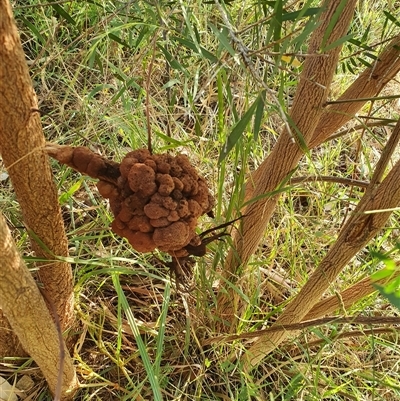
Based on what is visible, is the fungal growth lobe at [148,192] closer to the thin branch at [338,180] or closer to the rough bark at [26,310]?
the rough bark at [26,310]

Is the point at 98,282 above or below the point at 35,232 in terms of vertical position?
below

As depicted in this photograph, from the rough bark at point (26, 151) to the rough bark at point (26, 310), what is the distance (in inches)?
2.9

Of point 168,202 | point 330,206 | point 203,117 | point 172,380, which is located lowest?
point 172,380

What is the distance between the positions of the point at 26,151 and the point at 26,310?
0.68 feet

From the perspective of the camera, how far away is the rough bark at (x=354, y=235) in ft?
2.08

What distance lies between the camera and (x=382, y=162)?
64 centimetres

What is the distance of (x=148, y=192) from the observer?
1.72 ft

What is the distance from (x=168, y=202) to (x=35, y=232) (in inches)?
9.1

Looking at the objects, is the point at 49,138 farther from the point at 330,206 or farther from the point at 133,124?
the point at 330,206

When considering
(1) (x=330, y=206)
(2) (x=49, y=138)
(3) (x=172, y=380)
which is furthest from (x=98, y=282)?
(1) (x=330, y=206)

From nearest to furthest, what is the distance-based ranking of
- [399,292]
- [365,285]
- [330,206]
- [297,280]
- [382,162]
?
[399,292]
[382,162]
[365,285]
[297,280]
[330,206]

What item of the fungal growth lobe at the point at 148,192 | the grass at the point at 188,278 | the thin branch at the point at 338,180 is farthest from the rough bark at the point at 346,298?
the fungal growth lobe at the point at 148,192

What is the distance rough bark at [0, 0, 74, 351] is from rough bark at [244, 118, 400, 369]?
0.37 m

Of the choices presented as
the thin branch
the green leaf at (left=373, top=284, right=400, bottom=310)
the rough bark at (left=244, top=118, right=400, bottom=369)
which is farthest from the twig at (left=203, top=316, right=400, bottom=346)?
the green leaf at (left=373, top=284, right=400, bottom=310)
